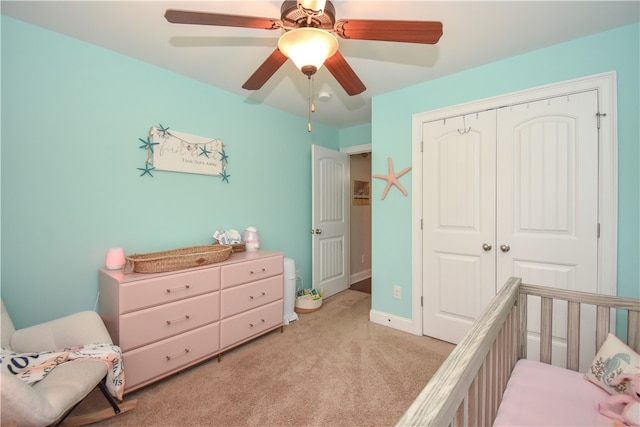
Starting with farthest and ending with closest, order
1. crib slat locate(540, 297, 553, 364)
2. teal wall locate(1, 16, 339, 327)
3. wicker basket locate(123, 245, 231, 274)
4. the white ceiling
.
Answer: wicker basket locate(123, 245, 231, 274) < teal wall locate(1, 16, 339, 327) < the white ceiling < crib slat locate(540, 297, 553, 364)

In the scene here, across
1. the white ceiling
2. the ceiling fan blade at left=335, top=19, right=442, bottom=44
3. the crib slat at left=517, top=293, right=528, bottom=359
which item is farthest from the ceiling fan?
the crib slat at left=517, top=293, right=528, bottom=359

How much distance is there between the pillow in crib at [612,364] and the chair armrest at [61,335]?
2.41m

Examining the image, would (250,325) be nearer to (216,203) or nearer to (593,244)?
(216,203)

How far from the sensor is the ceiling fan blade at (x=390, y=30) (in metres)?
1.13

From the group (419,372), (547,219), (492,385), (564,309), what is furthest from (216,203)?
(564,309)

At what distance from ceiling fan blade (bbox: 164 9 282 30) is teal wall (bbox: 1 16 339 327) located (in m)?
1.23

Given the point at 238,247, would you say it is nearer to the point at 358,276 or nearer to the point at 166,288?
the point at 166,288

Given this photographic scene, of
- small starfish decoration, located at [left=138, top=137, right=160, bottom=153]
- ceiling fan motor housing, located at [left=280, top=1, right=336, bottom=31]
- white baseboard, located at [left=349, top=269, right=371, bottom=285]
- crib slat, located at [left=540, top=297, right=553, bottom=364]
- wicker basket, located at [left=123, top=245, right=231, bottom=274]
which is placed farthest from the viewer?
white baseboard, located at [left=349, top=269, right=371, bottom=285]

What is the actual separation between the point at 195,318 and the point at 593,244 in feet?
9.10

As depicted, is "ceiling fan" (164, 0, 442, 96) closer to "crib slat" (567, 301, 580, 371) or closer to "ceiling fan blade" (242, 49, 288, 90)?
"ceiling fan blade" (242, 49, 288, 90)

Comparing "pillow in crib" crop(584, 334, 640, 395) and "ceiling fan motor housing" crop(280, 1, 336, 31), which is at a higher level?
"ceiling fan motor housing" crop(280, 1, 336, 31)

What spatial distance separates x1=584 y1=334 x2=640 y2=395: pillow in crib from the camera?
3.55 ft

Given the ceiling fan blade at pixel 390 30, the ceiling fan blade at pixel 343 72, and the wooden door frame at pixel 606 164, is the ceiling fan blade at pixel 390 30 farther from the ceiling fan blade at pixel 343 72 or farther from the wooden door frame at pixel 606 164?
the wooden door frame at pixel 606 164

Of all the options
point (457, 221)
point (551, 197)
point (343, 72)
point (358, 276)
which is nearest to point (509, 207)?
point (551, 197)
